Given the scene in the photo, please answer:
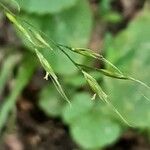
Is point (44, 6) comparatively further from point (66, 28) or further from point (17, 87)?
point (17, 87)

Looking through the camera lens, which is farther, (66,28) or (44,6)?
(66,28)

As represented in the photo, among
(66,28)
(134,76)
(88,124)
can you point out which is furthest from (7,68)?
(134,76)

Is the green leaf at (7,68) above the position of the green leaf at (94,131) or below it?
above

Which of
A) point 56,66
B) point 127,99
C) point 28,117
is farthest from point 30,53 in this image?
point 127,99

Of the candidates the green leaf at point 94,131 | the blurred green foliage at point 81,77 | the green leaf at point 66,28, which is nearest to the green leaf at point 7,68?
the blurred green foliage at point 81,77

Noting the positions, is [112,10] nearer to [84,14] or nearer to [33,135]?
[84,14]

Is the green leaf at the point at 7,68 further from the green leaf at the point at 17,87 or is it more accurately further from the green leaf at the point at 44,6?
the green leaf at the point at 44,6

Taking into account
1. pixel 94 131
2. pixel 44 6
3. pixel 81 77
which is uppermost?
pixel 44 6
